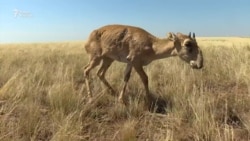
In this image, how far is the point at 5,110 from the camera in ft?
22.1

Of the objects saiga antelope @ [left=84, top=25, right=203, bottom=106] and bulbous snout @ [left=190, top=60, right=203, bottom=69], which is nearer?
bulbous snout @ [left=190, top=60, right=203, bottom=69]

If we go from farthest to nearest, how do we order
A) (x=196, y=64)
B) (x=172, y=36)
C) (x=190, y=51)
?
1. (x=172, y=36)
2. (x=190, y=51)
3. (x=196, y=64)

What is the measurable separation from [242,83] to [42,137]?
17.6 ft

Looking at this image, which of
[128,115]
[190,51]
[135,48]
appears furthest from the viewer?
[135,48]

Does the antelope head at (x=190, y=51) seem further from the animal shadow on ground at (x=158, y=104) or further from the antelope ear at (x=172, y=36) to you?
the animal shadow on ground at (x=158, y=104)

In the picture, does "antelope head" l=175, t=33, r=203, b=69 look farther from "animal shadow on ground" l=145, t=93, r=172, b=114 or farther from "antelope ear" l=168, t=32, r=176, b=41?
"animal shadow on ground" l=145, t=93, r=172, b=114

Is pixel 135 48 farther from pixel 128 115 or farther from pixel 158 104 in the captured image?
pixel 128 115

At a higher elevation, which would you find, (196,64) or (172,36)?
(172,36)

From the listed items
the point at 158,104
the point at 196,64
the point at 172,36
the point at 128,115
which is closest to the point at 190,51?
the point at 196,64

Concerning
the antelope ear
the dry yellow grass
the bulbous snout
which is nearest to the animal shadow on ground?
the dry yellow grass

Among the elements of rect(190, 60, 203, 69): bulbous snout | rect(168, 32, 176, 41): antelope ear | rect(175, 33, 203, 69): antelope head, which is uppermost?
rect(168, 32, 176, 41): antelope ear

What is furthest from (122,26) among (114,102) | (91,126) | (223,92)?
(91,126)

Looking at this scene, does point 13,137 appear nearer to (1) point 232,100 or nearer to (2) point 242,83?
(1) point 232,100

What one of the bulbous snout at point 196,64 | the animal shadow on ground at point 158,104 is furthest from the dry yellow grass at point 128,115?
the bulbous snout at point 196,64
